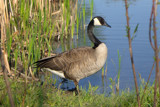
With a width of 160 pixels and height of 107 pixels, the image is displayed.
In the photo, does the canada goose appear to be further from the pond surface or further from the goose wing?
the pond surface

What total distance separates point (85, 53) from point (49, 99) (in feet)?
5.45

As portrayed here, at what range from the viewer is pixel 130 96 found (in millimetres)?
4395

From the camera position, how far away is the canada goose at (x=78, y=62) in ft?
18.8

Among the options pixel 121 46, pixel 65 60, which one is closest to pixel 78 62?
pixel 65 60

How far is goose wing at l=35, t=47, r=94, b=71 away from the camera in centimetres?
580

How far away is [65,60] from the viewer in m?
5.91

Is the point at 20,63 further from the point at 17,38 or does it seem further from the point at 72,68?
the point at 72,68

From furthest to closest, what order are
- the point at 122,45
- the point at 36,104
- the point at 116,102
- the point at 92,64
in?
the point at 122,45 → the point at 92,64 → the point at 116,102 → the point at 36,104

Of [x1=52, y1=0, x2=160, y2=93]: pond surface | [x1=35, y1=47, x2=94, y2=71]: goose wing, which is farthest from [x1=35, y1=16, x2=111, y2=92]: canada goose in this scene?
[x1=52, y1=0, x2=160, y2=93]: pond surface

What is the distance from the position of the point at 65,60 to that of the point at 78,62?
30 centimetres

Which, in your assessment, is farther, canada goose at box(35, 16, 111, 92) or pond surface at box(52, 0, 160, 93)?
pond surface at box(52, 0, 160, 93)

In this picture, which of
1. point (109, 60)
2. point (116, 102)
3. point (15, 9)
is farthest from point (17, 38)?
point (116, 102)

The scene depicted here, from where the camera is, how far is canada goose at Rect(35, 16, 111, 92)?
5.72 metres

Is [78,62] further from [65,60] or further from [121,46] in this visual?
[121,46]
